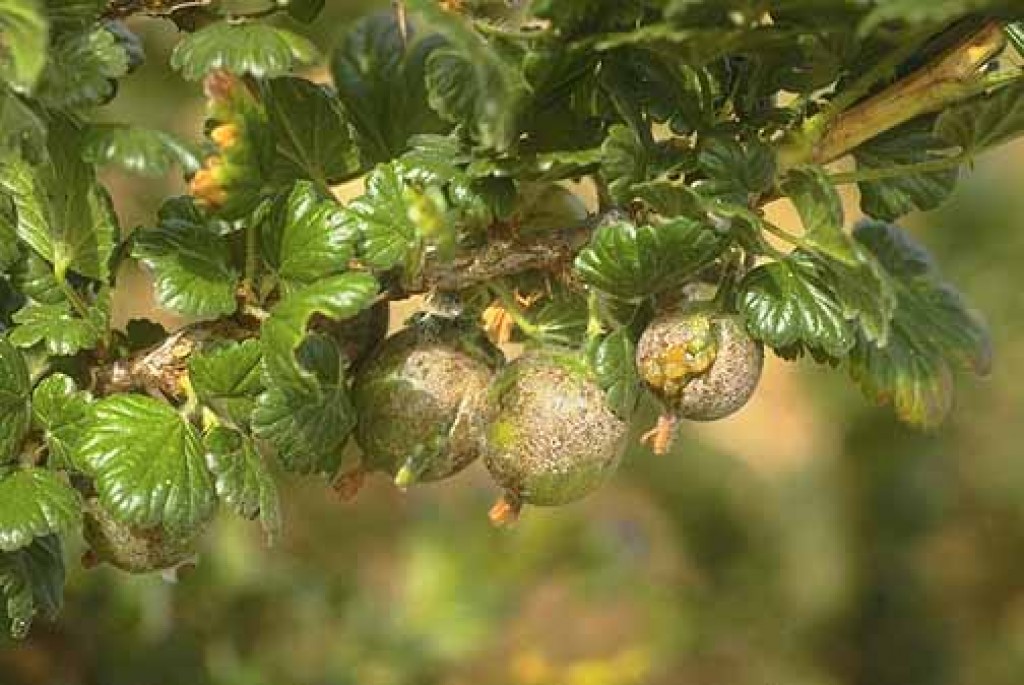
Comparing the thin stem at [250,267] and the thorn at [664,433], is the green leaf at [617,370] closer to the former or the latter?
the thorn at [664,433]

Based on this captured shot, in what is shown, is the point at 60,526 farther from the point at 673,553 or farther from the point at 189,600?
the point at 673,553

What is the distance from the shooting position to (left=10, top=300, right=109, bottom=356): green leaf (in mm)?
750

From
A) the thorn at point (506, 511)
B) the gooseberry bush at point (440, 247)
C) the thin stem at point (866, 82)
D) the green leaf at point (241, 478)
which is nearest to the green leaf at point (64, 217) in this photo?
the gooseberry bush at point (440, 247)

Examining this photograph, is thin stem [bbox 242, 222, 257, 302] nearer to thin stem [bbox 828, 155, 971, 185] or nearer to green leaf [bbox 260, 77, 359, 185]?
green leaf [bbox 260, 77, 359, 185]

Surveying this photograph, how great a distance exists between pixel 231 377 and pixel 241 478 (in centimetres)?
5

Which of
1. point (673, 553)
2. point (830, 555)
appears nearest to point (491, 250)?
point (830, 555)

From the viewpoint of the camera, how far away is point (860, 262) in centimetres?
66

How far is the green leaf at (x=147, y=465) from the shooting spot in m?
0.71

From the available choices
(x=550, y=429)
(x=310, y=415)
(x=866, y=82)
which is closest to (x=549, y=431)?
(x=550, y=429)

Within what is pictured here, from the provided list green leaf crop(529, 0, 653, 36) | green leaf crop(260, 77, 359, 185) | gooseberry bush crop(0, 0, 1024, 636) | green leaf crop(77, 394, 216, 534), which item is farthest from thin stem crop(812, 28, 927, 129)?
green leaf crop(77, 394, 216, 534)

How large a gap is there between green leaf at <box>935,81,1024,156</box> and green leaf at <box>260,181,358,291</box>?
27cm

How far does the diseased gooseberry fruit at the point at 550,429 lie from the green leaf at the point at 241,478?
4.2 inches

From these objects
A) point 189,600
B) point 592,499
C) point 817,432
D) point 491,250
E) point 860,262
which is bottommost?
point 592,499

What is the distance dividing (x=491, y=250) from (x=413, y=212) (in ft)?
0.40
